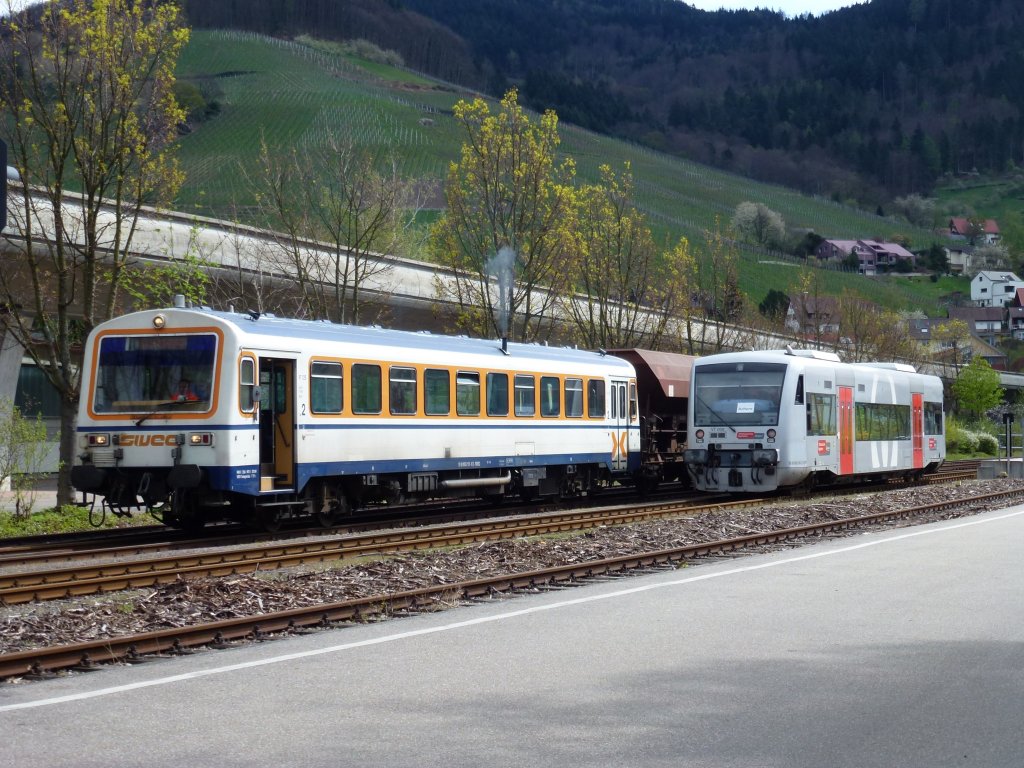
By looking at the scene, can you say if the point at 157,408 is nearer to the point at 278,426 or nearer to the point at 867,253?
the point at 278,426

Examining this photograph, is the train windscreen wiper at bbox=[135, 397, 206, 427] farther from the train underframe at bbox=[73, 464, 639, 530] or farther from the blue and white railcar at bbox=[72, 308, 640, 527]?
the train underframe at bbox=[73, 464, 639, 530]

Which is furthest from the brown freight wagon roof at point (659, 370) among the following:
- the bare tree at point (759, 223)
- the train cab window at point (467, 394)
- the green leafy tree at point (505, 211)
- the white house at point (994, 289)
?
the white house at point (994, 289)

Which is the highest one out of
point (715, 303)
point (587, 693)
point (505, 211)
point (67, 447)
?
point (505, 211)

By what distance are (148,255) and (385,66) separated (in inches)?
6698

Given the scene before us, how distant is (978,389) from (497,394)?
55661 mm

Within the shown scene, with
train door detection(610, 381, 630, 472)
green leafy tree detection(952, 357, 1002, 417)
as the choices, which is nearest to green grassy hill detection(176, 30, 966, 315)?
green leafy tree detection(952, 357, 1002, 417)

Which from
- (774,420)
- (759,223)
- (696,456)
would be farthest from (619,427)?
(759,223)

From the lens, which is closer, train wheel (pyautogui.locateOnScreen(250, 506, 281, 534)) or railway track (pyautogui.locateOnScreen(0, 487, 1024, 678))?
railway track (pyautogui.locateOnScreen(0, 487, 1024, 678))

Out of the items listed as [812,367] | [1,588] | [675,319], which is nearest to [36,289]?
[1,588]

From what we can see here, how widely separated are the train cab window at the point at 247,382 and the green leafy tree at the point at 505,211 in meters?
15.9

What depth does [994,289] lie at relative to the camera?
195500mm

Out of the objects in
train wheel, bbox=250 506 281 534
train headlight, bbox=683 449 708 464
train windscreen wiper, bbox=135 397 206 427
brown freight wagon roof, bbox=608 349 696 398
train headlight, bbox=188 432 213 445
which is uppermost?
brown freight wagon roof, bbox=608 349 696 398

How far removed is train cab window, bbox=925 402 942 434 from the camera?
37969 mm

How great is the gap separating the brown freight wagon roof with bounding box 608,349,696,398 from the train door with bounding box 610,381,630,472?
2588 millimetres
